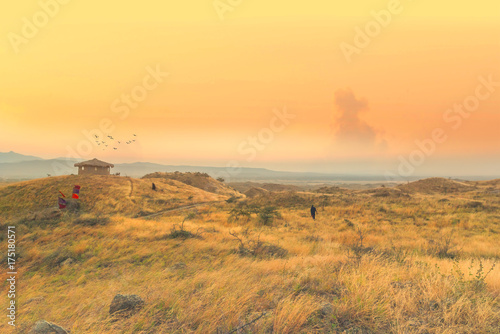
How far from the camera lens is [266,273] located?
6.14m

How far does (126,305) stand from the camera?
413 cm

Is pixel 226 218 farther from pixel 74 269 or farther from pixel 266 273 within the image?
Answer: pixel 266 273

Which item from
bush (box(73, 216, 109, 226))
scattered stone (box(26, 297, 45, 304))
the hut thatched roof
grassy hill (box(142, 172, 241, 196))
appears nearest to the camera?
scattered stone (box(26, 297, 45, 304))

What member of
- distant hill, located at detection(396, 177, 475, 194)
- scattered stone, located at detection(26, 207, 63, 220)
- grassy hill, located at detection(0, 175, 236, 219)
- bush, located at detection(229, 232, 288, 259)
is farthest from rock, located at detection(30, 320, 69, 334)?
distant hill, located at detection(396, 177, 475, 194)

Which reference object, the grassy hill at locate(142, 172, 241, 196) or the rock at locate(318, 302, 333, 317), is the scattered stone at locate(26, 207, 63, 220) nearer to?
the rock at locate(318, 302, 333, 317)

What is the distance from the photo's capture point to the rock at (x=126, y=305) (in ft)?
13.2

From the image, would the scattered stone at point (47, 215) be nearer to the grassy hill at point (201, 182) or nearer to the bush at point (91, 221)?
the bush at point (91, 221)

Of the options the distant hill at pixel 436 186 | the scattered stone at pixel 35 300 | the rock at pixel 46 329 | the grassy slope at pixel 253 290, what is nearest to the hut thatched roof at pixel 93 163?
the grassy slope at pixel 253 290

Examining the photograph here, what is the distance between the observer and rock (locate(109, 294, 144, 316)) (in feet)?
13.2

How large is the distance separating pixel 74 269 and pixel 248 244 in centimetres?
666

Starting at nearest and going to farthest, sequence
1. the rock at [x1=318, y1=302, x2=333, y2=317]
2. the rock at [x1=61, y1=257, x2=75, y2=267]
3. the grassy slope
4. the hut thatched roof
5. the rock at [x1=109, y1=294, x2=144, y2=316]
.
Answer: the grassy slope → the rock at [x1=318, y1=302, x2=333, y2=317] → the rock at [x1=109, y1=294, x2=144, y2=316] → the rock at [x1=61, y1=257, x2=75, y2=267] → the hut thatched roof

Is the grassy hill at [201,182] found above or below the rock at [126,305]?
below

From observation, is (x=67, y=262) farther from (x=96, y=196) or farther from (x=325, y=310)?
(x=96, y=196)

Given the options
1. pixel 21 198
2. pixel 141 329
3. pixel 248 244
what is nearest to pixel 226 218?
pixel 248 244
